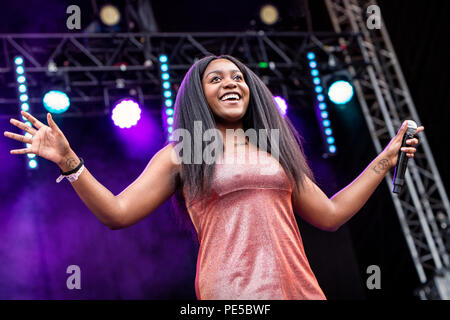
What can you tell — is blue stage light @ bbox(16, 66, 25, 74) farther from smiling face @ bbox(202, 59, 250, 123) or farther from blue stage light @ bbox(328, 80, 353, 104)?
smiling face @ bbox(202, 59, 250, 123)

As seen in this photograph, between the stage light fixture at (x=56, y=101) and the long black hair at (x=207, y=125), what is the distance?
12.5 feet

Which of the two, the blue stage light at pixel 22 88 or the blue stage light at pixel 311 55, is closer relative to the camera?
the blue stage light at pixel 22 88

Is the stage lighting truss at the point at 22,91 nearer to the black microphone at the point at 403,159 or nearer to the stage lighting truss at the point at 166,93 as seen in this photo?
the stage lighting truss at the point at 166,93

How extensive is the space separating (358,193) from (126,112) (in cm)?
396

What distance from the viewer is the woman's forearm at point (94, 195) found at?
1465 millimetres

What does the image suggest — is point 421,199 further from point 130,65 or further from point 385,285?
point 130,65

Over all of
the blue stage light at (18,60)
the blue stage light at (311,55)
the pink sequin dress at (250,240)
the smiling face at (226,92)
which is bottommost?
the pink sequin dress at (250,240)

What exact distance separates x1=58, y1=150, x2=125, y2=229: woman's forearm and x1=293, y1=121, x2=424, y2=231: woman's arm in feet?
2.06

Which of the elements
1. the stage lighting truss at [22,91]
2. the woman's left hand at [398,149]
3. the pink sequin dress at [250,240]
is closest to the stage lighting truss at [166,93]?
the stage lighting truss at [22,91]

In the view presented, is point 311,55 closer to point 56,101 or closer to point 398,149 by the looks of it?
point 56,101

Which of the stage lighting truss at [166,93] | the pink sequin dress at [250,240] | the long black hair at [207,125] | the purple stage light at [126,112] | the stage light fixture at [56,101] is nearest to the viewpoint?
the pink sequin dress at [250,240]

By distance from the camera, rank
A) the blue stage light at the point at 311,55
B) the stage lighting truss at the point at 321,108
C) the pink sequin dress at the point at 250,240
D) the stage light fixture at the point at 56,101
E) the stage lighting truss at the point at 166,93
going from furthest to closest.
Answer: the blue stage light at the point at 311,55 < the stage lighting truss at the point at 321,108 < the stage light fixture at the point at 56,101 < the stage lighting truss at the point at 166,93 < the pink sequin dress at the point at 250,240

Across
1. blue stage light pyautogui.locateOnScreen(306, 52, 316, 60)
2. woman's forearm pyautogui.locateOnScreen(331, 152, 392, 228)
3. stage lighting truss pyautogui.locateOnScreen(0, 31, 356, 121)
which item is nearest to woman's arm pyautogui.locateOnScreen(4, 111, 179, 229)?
woman's forearm pyautogui.locateOnScreen(331, 152, 392, 228)

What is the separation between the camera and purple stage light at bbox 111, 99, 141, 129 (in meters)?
5.46
